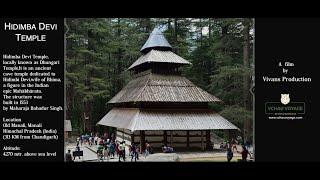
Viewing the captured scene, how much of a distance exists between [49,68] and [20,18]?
1590mm

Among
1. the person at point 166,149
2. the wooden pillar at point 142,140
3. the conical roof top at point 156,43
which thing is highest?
the conical roof top at point 156,43

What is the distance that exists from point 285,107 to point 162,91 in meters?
8.01

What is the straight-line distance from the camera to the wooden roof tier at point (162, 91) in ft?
65.6

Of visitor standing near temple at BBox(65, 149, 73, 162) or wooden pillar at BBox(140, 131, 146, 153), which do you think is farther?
wooden pillar at BBox(140, 131, 146, 153)

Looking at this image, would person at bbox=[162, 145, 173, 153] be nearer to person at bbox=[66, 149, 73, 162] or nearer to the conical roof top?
person at bbox=[66, 149, 73, 162]

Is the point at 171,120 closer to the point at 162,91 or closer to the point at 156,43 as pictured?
the point at 162,91

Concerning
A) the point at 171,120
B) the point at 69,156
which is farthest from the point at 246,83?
the point at 69,156

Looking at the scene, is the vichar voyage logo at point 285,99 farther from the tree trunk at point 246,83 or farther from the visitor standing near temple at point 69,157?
the visitor standing near temple at point 69,157

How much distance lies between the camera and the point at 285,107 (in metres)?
13.2

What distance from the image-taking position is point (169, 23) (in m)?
20.4

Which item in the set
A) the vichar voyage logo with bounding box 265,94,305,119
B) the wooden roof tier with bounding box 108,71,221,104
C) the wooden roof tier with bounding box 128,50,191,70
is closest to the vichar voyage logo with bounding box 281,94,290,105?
the vichar voyage logo with bounding box 265,94,305,119

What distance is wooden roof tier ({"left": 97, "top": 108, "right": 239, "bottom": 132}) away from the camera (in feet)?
62.2

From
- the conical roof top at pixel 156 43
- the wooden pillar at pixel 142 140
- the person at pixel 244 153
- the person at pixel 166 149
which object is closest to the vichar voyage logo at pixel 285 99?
the person at pixel 244 153

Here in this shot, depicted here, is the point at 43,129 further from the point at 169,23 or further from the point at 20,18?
the point at 169,23
